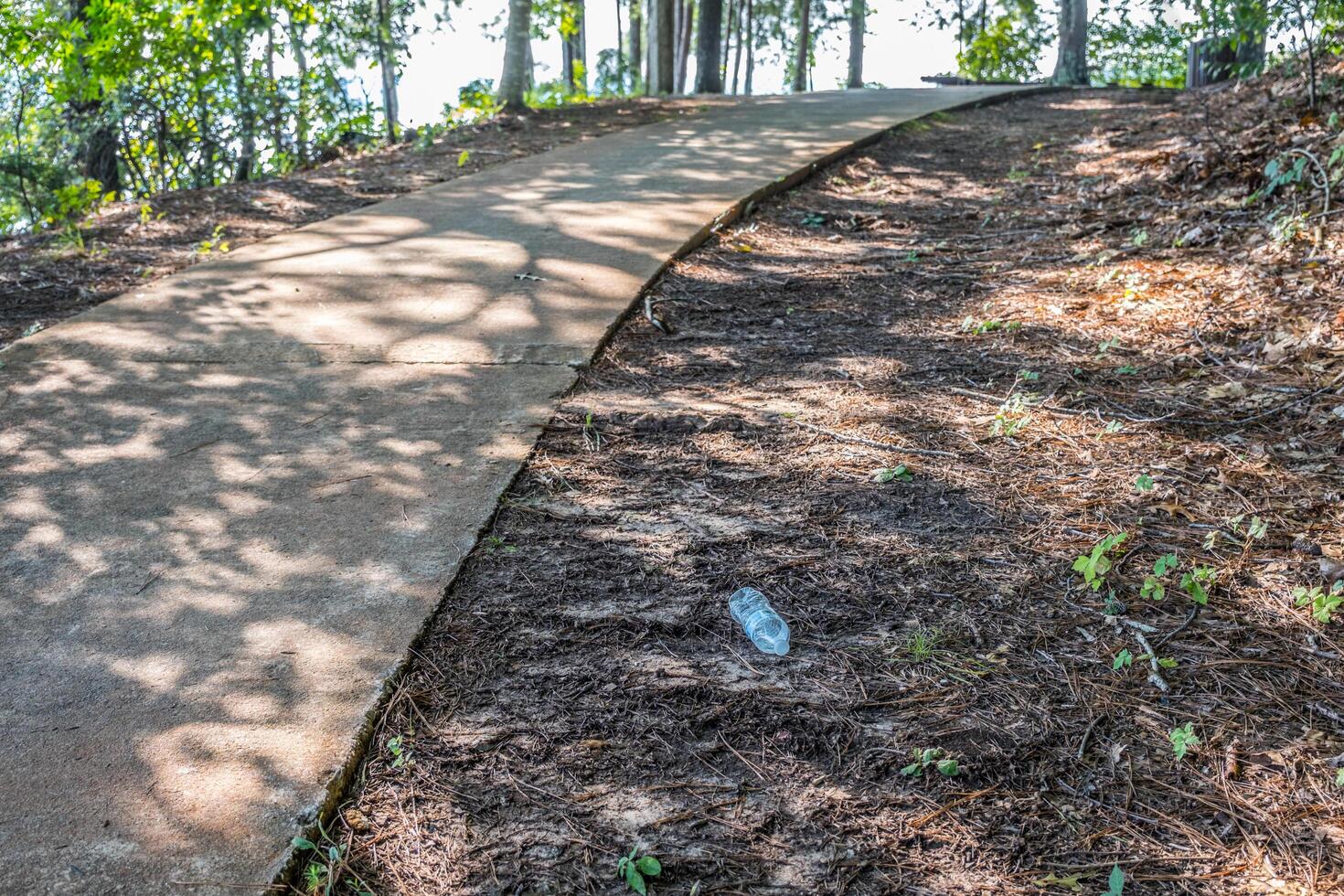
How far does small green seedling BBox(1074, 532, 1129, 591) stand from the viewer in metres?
2.53

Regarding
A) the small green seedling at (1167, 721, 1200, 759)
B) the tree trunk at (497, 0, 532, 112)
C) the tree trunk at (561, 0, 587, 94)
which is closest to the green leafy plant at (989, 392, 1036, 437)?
the small green seedling at (1167, 721, 1200, 759)

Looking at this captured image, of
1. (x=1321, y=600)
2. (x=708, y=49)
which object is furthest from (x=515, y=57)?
(x=1321, y=600)

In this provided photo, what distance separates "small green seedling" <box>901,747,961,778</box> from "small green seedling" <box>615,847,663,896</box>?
0.53 meters

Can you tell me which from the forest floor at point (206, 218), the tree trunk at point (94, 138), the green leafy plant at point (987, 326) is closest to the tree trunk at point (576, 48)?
the tree trunk at point (94, 138)

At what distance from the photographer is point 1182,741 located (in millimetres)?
2012

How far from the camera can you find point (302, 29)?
535 inches

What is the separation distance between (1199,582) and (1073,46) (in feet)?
58.8

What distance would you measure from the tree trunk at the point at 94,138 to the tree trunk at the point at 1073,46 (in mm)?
14662

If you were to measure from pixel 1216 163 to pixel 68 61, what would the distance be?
29.2 feet

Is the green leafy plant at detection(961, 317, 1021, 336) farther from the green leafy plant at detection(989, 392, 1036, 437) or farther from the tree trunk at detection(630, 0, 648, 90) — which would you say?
the tree trunk at detection(630, 0, 648, 90)

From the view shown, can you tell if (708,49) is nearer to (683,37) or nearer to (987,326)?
(683,37)

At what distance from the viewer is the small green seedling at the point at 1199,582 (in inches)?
95.7

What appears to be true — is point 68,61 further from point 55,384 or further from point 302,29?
point 55,384

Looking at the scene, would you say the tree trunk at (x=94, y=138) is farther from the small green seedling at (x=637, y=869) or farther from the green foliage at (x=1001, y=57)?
the green foliage at (x=1001, y=57)
